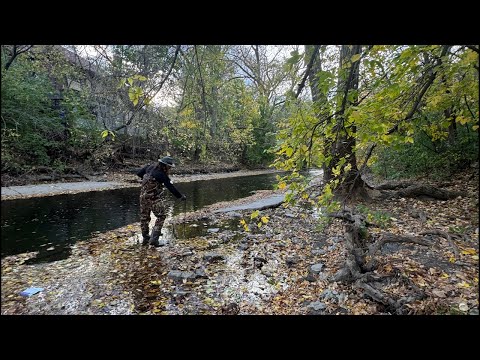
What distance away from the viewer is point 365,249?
165 inches

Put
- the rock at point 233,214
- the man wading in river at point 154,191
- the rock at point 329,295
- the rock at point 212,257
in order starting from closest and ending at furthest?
the rock at point 329,295 < the rock at point 212,257 < the man wading in river at point 154,191 < the rock at point 233,214

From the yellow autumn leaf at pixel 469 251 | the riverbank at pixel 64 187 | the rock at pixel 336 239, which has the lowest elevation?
the rock at pixel 336 239

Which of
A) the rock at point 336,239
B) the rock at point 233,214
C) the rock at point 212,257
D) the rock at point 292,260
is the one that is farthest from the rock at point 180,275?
the rock at point 233,214

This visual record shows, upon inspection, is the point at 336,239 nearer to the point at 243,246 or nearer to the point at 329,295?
the point at 243,246

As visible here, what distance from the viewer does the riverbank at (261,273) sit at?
2.07 meters

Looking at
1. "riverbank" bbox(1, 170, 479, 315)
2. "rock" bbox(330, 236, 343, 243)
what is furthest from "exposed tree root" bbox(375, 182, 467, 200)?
"rock" bbox(330, 236, 343, 243)

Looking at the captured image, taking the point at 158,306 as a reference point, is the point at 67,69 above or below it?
above

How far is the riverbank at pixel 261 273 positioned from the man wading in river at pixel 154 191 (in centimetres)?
38

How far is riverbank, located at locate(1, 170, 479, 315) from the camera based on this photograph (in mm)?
2066

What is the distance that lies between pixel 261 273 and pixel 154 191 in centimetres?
270

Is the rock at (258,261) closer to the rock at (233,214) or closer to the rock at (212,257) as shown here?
the rock at (212,257)
